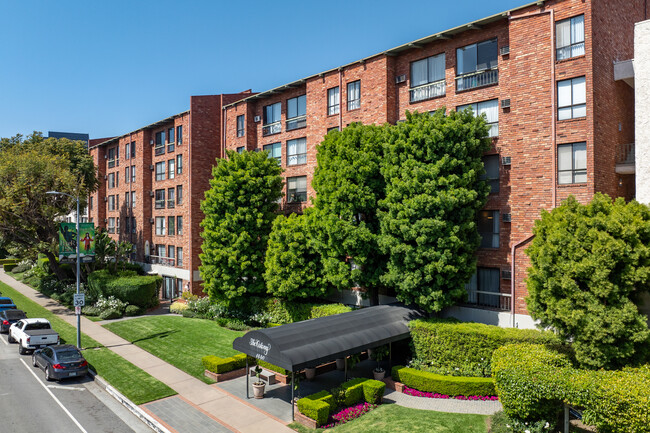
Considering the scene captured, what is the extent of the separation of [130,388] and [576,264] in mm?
18614

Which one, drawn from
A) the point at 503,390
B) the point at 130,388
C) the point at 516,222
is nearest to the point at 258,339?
the point at 130,388

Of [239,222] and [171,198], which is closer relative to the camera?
[239,222]

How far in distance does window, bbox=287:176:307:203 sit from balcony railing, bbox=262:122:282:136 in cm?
450

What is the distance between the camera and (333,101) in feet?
102

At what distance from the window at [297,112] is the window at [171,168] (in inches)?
627

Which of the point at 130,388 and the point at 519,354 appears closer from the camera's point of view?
the point at 519,354

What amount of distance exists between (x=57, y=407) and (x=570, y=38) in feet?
89.3

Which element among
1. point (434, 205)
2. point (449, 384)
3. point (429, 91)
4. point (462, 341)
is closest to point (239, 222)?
point (429, 91)

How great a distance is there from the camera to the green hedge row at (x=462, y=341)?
19.1m

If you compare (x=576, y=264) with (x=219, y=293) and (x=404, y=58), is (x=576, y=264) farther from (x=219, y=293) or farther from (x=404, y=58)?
(x=219, y=293)

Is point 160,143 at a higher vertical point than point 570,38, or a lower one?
lower

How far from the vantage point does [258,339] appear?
Answer: 59.8ft

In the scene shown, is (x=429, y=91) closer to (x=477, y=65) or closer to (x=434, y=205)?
(x=477, y=65)

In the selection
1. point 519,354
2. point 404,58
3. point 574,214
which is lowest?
point 519,354
